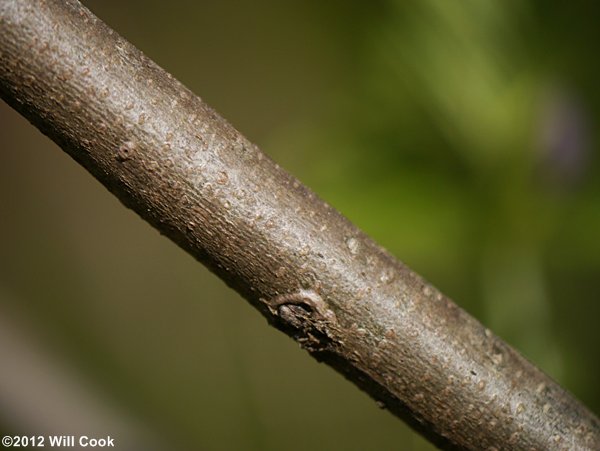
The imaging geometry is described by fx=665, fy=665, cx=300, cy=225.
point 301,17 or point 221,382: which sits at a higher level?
point 301,17

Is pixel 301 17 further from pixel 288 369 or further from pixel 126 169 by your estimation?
pixel 126 169

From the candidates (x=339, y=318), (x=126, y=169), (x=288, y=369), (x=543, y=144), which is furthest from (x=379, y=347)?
(x=288, y=369)

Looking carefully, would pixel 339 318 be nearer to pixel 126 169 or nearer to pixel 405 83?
pixel 126 169

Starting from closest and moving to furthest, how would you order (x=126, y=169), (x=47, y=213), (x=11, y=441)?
(x=126, y=169) → (x=11, y=441) → (x=47, y=213)

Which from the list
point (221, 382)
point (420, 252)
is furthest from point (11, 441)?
point (420, 252)

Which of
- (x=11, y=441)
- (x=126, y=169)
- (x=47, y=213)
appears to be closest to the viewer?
(x=126, y=169)

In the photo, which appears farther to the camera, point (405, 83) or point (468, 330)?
point (405, 83)

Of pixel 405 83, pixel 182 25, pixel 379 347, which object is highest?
pixel 182 25
